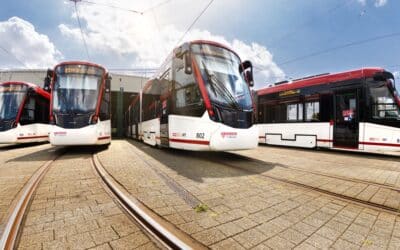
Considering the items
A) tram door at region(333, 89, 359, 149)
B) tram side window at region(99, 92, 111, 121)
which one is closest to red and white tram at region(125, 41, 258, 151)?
tram side window at region(99, 92, 111, 121)

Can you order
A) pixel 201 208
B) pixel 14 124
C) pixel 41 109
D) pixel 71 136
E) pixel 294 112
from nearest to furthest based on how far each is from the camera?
pixel 201 208
pixel 71 136
pixel 294 112
pixel 14 124
pixel 41 109

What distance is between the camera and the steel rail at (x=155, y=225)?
2.02 meters

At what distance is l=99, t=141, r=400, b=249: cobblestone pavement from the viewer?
7.07 feet

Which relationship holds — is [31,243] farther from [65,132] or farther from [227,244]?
[65,132]

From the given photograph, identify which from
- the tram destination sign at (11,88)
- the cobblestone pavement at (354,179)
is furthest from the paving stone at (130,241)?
the tram destination sign at (11,88)

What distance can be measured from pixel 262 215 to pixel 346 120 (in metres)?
8.03

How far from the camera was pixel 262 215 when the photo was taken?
2744 millimetres

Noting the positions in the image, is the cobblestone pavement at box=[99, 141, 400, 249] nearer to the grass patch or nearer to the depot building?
the grass patch

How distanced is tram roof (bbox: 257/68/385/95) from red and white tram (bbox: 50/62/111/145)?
8.78 meters

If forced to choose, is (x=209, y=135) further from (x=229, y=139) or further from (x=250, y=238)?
(x=250, y=238)

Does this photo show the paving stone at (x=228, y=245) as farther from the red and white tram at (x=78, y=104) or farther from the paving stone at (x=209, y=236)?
the red and white tram at (x=78, y=104)

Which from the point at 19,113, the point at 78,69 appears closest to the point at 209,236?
the point at 78,69

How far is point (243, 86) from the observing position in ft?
21.4

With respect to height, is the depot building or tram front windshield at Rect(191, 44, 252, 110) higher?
the depot building
